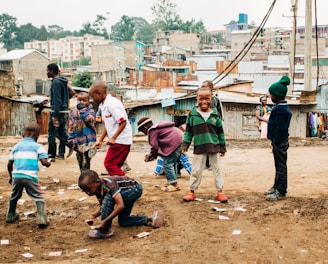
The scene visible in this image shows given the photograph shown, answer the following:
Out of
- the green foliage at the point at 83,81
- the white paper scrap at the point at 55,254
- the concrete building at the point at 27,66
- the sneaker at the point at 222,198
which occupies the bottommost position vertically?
the white paper scrap at the point at 55,254

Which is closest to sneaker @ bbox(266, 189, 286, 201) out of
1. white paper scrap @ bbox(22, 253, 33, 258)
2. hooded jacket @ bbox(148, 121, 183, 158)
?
hooded jacket @ bbox(148, 121, 183, 158)

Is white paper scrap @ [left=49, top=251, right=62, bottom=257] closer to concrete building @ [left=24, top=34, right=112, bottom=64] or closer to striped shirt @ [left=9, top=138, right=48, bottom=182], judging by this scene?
striped shirt @ [left=9, top=138, right=48, bottom=182]

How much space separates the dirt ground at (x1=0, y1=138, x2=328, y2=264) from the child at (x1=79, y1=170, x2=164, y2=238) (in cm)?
11

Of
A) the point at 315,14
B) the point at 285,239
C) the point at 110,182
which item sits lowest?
the point at 285,239

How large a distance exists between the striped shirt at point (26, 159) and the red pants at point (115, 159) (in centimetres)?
98

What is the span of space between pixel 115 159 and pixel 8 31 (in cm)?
10686

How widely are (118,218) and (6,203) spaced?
2.15 m


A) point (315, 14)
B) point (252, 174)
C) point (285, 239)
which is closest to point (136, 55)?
point (315, 14)

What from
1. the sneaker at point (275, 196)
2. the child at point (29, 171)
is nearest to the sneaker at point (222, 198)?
the sneaker at point (275, 196)

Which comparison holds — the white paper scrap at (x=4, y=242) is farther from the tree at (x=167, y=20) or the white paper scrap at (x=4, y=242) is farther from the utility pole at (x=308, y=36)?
the tree at (x=167, y=20)

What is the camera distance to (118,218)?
222 inches

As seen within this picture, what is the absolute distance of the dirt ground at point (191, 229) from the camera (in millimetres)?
4703

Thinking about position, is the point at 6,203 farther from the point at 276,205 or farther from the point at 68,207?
the point at 276,205

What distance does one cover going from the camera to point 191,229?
Answer: 17.8 feet
